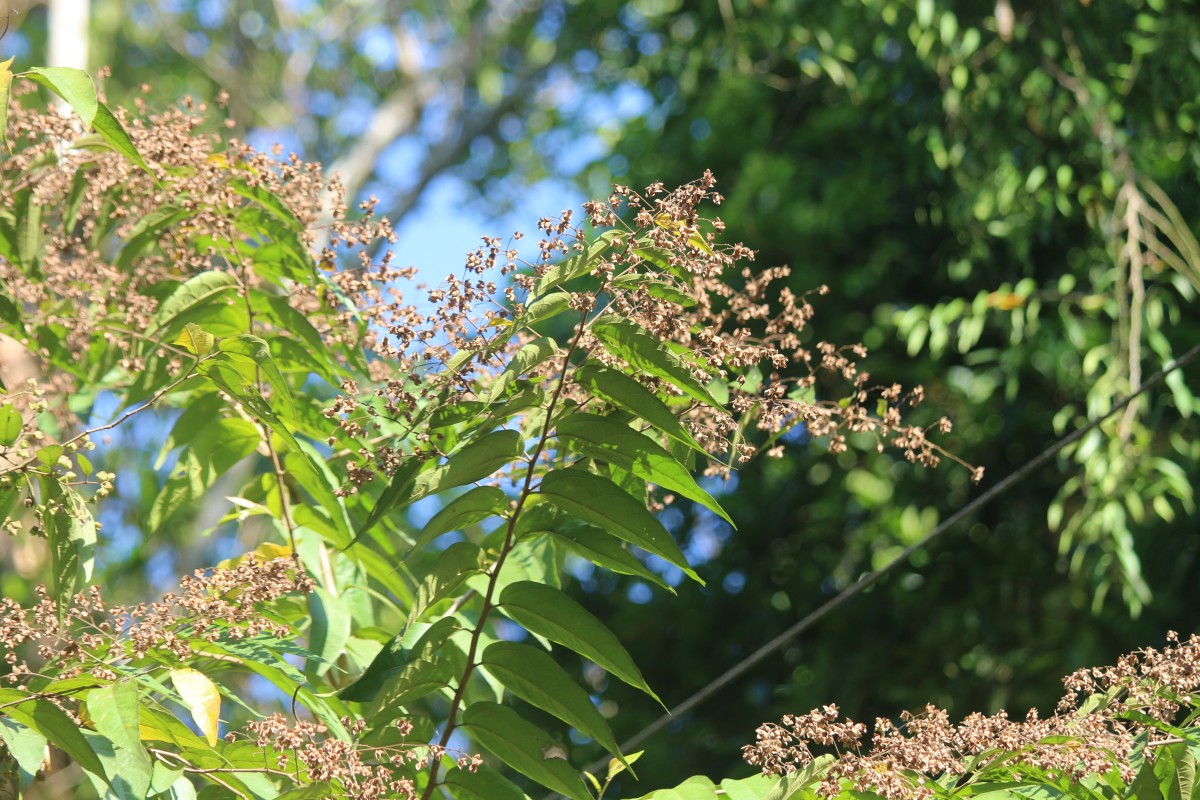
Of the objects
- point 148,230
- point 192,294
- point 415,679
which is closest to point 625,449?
point 415,679

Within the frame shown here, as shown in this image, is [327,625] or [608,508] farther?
[327,625]

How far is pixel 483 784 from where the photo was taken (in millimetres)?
1093

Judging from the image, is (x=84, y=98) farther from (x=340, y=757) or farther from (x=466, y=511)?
(x=340, y=757)

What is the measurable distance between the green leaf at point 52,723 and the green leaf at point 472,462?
0.31 metres

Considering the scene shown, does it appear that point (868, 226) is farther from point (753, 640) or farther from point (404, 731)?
point (404, 731)

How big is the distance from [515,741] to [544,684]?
0.06 m

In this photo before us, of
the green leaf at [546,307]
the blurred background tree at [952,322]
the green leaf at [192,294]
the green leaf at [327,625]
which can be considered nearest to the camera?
the green leaf at [546,307]

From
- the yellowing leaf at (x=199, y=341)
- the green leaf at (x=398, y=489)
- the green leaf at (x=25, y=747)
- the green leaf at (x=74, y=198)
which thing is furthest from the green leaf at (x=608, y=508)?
the green leaf at (x=74, y=198)

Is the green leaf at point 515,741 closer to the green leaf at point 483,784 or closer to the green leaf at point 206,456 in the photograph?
the green leaf at point 483,784

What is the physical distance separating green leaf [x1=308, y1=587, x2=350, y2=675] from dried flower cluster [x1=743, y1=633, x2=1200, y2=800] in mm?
462

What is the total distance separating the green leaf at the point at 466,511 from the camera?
3.46 feet

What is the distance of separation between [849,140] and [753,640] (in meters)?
1.54

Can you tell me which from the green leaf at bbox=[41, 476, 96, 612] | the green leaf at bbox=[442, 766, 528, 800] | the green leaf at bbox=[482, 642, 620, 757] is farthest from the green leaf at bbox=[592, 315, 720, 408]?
the green leaf at bbox=[41, 476, 96, 612]

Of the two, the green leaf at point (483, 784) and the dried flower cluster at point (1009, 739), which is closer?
the dried flower cluster at point (1009, 739)
